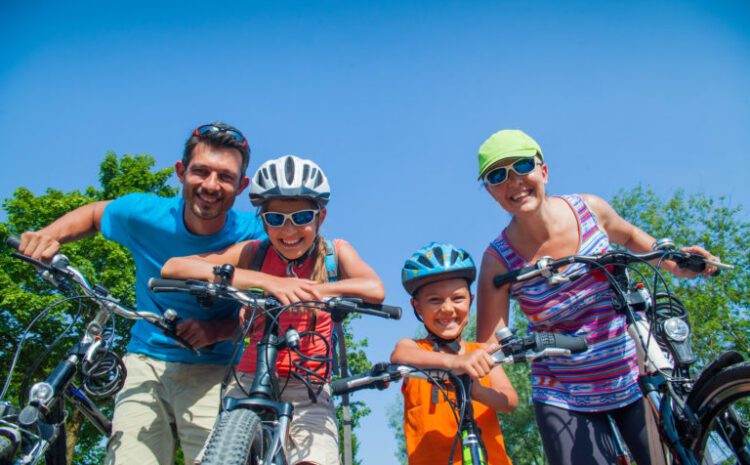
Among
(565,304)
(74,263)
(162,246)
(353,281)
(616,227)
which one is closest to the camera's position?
(353,281)

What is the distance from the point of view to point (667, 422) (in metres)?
2.90

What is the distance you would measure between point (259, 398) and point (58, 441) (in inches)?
79.5

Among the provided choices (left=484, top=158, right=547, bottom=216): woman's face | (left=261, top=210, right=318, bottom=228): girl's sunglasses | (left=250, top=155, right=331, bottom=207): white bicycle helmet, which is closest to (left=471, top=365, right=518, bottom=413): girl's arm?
(left=484, top=158, right=547, bottom=216): woman's face

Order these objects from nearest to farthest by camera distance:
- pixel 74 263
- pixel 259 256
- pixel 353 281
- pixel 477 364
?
pixel 477 364
pixel 353 281
pixel 259 256
pixel 74 263

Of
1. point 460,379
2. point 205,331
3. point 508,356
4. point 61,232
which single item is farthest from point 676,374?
point 61,232

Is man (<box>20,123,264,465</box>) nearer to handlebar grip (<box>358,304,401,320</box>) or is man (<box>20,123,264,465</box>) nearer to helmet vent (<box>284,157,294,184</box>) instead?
helmet vent (<box>284,157,294,184</box>)

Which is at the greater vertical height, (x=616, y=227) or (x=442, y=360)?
(x=616, y=227)

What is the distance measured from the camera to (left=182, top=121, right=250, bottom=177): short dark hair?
4.54 meters

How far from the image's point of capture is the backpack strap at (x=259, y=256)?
13.4 feet

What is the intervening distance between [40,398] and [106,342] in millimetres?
583

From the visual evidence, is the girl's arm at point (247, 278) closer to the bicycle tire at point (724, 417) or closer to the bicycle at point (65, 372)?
the bicycle at point (65, 372)

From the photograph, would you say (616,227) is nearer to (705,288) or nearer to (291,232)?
(291,232)

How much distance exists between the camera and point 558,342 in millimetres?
3006

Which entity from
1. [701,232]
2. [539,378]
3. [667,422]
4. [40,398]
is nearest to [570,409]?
[539,378]
